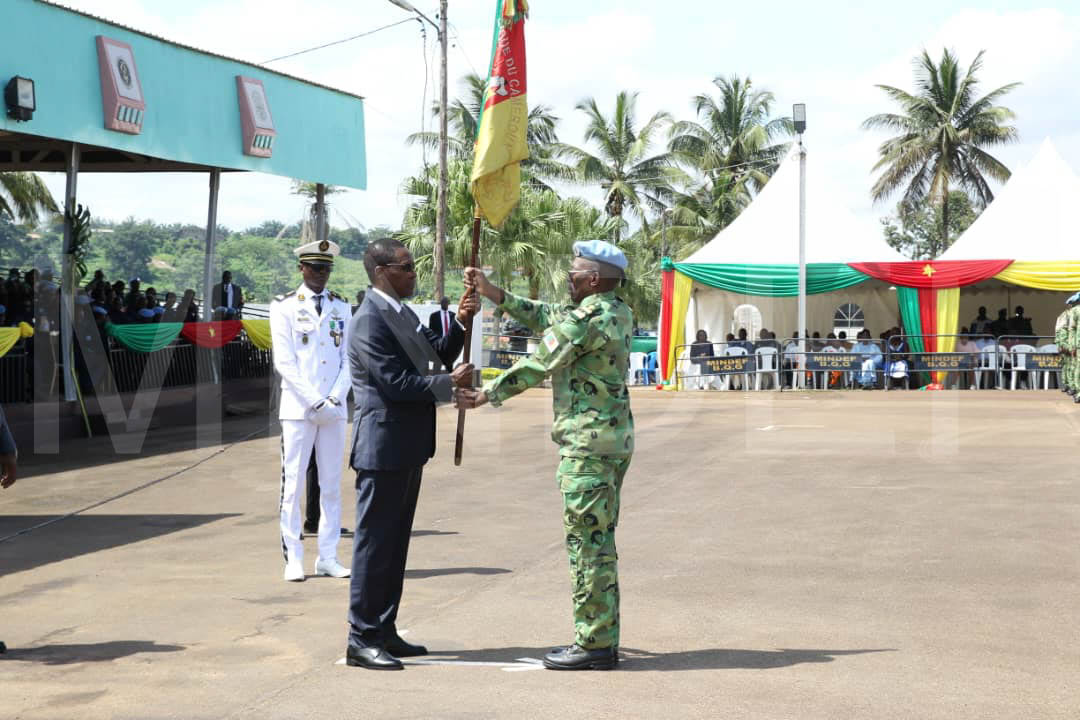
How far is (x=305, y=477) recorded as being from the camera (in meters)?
7.52

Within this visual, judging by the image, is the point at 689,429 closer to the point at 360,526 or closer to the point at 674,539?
the point at 674,539

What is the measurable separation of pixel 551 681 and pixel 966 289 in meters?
27.0

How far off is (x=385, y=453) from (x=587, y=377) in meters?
0.95

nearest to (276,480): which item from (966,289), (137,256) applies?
(966,289)

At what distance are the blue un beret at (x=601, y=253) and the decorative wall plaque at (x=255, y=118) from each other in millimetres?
16100

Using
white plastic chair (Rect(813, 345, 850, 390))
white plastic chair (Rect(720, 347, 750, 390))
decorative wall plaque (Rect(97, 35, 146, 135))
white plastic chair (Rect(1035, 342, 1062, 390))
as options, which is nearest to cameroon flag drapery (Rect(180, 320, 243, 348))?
decorative wall plaque (Rect(97, 35, 146, 135))

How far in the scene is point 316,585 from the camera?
7.19 meters

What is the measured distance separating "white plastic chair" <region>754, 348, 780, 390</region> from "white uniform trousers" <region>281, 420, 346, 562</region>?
63.8ft

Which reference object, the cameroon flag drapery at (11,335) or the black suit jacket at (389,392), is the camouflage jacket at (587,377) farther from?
the cameroon flag drapery at (11,335)

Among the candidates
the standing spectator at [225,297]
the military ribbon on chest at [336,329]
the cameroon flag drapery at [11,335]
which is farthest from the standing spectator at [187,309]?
the military ribbon on chest at [336,329]

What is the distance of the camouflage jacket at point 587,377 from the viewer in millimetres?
5418

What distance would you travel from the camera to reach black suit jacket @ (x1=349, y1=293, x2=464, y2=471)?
5523 mm

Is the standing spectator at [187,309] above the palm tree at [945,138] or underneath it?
underneath

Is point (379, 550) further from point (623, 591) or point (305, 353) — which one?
point (305, 353)
